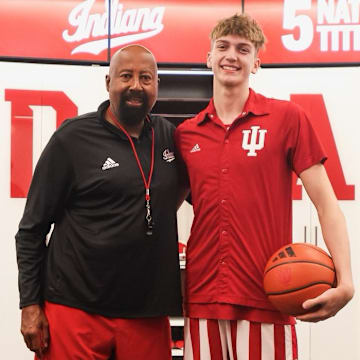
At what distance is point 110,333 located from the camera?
2.02m

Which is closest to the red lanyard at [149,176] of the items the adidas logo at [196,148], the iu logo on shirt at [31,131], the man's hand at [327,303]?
the adidas logo at [196,148]

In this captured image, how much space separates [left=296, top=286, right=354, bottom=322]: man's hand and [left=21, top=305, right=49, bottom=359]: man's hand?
86cm

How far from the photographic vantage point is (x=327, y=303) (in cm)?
183

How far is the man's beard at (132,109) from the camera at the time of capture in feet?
6.88

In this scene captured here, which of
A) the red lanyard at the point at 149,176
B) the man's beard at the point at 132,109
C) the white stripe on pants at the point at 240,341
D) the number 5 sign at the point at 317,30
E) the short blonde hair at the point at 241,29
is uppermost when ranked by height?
the number 5 sign at the point at 317,30

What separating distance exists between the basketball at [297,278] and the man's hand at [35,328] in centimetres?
77

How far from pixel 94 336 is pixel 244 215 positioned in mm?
651

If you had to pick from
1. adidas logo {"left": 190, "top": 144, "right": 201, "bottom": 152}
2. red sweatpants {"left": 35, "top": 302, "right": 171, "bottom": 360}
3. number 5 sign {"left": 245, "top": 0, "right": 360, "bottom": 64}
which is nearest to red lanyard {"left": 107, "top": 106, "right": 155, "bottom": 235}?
adidas logo {"left": 190, "top": 144, "right": 201, "bottom": 152}

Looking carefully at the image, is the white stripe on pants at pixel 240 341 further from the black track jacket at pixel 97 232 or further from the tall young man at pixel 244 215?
the black track jacket at pixel 97 232

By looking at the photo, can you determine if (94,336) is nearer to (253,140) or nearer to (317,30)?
(253,140)

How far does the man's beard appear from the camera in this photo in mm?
2098

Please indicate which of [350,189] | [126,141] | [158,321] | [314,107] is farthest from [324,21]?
[158,321]

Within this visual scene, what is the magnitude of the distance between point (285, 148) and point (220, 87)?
336mm

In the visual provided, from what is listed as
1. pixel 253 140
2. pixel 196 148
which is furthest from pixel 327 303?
pixel 196 148
